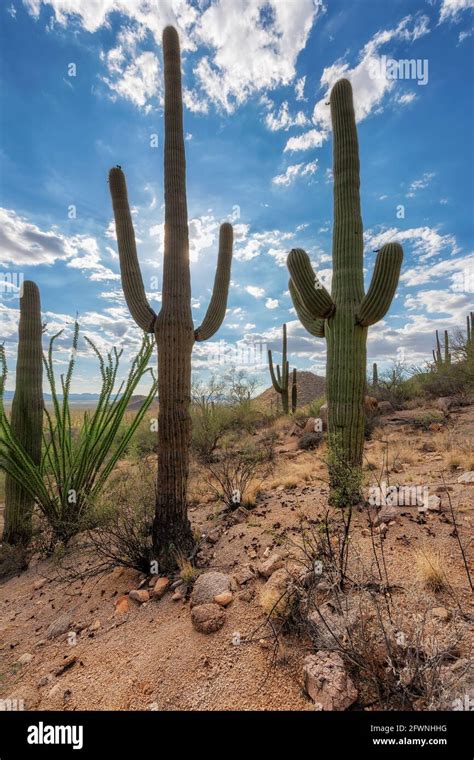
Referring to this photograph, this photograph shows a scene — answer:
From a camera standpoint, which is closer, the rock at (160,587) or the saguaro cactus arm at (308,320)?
the rock at (160,587)

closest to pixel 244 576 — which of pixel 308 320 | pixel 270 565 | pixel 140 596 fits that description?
pixel 270 565

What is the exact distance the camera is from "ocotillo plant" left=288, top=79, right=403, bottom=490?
4.88 m

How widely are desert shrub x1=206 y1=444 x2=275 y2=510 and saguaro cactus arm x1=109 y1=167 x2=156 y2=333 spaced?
8.73 ft

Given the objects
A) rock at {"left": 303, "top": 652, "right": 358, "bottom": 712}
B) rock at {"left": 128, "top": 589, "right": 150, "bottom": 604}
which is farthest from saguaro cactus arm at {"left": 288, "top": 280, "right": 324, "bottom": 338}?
rock at {"left": 303, "top": 652, "right": 358, "bottom": 712}

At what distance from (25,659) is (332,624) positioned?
2651 millimetres

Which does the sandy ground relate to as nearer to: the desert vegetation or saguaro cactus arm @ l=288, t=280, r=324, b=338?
the desert vegetation

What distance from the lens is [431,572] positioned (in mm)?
2662

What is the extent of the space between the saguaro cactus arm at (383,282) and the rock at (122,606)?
454 centimetres

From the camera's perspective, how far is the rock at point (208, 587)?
301cm

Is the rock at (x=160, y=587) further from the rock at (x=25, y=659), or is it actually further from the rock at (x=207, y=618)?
the rock at (x=25, y=659)

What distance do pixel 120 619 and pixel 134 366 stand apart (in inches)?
125

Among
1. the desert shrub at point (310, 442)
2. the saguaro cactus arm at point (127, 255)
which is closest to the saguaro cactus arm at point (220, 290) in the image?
the saguaro cactus arm at point (127, 255)

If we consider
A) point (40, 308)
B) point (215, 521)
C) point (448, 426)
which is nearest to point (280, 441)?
point (448, 426)

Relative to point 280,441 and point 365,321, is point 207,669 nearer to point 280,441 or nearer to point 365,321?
point 365,321
